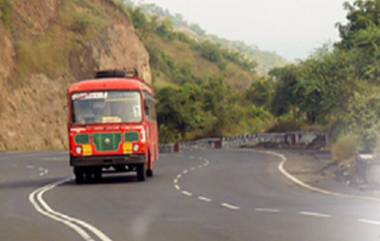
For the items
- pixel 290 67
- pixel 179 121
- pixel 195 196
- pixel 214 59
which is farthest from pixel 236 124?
pixel 214 59

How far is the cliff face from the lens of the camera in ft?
299

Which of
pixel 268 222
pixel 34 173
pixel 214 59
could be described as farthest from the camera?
pixel 214 59

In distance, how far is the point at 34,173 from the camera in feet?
145

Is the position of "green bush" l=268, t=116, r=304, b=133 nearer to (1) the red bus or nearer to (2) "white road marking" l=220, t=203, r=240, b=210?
(1) the red bus

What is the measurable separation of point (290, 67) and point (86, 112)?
5348cm

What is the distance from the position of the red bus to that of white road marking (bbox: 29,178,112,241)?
2.35 m

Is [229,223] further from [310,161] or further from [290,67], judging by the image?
[290,67]

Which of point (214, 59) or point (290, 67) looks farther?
point (214, 59)

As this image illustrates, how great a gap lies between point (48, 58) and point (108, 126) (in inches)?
2555

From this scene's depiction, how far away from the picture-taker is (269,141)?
3009 inches

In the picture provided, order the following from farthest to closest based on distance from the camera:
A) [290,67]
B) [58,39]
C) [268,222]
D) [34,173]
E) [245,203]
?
1. [58,39]
2. [290,67]
3. [34,173]
4. [245,203]
5. [268,222]

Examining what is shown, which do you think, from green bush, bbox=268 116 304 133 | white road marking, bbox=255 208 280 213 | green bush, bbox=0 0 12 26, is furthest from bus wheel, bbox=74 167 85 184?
green bush, bbox=0 0 12 26

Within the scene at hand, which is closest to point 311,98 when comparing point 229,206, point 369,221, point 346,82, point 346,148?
point 346,82

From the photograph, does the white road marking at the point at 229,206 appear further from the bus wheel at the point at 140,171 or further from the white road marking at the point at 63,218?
the bus wheel at the point at 140,171
